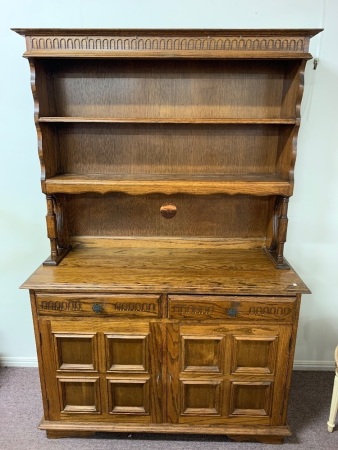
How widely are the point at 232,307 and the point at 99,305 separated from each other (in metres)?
0.62

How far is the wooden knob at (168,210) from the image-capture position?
193 centimetres

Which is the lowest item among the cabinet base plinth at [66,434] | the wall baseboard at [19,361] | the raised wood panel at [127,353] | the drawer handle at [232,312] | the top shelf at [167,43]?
the cabinet base plinth at [66,434]

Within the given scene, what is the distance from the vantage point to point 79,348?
1691 mm

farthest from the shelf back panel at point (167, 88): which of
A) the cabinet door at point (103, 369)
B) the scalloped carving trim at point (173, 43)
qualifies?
the cabinet door at point (103, 369)

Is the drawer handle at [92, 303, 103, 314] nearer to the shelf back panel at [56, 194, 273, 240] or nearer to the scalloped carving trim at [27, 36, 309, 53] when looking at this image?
the shelf back panel at [56, 194, 273, 240]

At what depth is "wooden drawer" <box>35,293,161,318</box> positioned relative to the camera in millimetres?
1614

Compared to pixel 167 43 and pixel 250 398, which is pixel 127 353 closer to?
pixel 250 398

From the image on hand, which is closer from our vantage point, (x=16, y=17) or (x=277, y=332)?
(x=277, y=332)

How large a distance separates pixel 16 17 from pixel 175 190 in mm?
1273

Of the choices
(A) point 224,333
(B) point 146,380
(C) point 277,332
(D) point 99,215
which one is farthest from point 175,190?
(B) point 146,380

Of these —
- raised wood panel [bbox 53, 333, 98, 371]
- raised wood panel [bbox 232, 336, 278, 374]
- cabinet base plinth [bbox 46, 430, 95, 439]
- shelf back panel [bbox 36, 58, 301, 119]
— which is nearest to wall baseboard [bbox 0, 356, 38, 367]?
cabinet base plinth [bbox 46, 430, 95, 439]

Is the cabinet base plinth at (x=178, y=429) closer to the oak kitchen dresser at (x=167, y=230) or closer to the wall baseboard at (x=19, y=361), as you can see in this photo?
the oak kitchen dresser at (x=167, y=230)

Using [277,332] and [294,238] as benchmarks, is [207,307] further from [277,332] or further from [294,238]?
[294,238]

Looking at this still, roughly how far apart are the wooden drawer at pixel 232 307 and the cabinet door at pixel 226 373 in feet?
0.17
